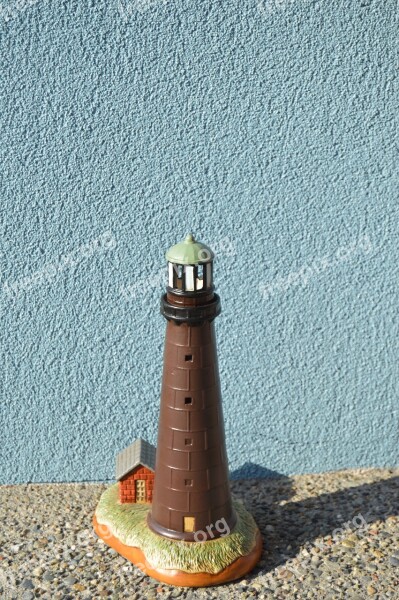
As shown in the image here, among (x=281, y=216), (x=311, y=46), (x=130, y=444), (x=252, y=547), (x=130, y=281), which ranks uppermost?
(x=311, y=46)

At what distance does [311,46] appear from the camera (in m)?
4.17

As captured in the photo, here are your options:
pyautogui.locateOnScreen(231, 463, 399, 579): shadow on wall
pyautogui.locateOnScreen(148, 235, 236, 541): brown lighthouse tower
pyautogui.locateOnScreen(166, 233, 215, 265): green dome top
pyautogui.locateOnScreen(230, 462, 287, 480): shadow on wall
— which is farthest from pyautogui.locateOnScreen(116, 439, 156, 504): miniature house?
pyautogui.locateOnScreen(166, 233, 215, 265): green dome top

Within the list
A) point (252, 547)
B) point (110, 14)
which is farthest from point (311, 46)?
point (252, 547)

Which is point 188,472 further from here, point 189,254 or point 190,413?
point 189,254

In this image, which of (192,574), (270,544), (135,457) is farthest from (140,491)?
A: (270,544)

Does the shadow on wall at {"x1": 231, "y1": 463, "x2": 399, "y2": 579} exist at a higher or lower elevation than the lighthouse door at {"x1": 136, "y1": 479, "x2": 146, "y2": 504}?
lower

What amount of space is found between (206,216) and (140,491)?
147 centimetres

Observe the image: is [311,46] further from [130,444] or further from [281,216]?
[130,444]

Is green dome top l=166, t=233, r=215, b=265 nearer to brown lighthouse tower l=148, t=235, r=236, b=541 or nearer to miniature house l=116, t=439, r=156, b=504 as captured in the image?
brown lighthouse tower l=148, t=235, r=236, b=541

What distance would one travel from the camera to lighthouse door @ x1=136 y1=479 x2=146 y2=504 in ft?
14.0

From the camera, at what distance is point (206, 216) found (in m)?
4.38

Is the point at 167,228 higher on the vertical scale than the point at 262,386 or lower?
higher

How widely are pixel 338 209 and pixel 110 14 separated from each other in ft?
5.01

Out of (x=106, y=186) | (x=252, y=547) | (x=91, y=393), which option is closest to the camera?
(x=252, y=547)
